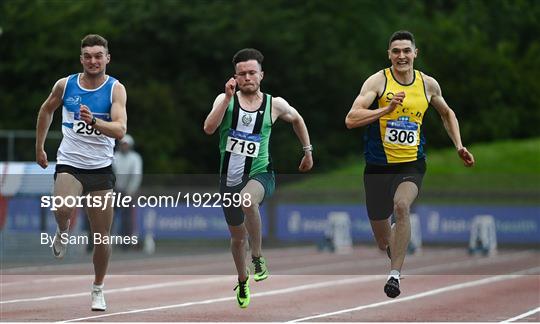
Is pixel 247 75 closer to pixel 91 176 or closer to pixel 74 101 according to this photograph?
pixel 74 101

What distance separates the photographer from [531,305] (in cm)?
1509

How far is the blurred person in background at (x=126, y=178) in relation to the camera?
77.8 ft

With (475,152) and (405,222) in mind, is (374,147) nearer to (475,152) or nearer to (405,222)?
(405,222)

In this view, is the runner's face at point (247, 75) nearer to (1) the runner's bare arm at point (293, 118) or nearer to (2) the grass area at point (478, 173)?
(1) the runner's bare arm at point (293, 118)

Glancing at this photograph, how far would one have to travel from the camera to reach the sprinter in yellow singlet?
1198 centimetres

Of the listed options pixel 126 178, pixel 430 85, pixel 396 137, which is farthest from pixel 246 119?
pixel 126 178

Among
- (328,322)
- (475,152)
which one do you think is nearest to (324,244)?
(475,152)

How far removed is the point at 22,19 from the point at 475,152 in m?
15.2

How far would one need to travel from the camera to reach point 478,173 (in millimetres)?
38906

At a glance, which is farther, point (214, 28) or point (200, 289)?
point (214, 28)

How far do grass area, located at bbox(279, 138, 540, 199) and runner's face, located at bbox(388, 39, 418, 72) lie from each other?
22.3 metres

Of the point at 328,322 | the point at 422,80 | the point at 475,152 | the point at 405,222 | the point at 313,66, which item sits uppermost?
the point at 313,66

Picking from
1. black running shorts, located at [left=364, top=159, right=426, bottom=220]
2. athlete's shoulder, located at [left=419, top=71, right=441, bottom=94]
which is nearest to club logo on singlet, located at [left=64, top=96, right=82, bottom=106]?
black running shorts, located at [left=364, top=159, right=426, bottom=220]

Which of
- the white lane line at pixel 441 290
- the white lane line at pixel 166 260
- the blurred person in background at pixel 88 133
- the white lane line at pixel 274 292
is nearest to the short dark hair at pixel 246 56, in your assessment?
the blurred person in background at pixel 88 133
